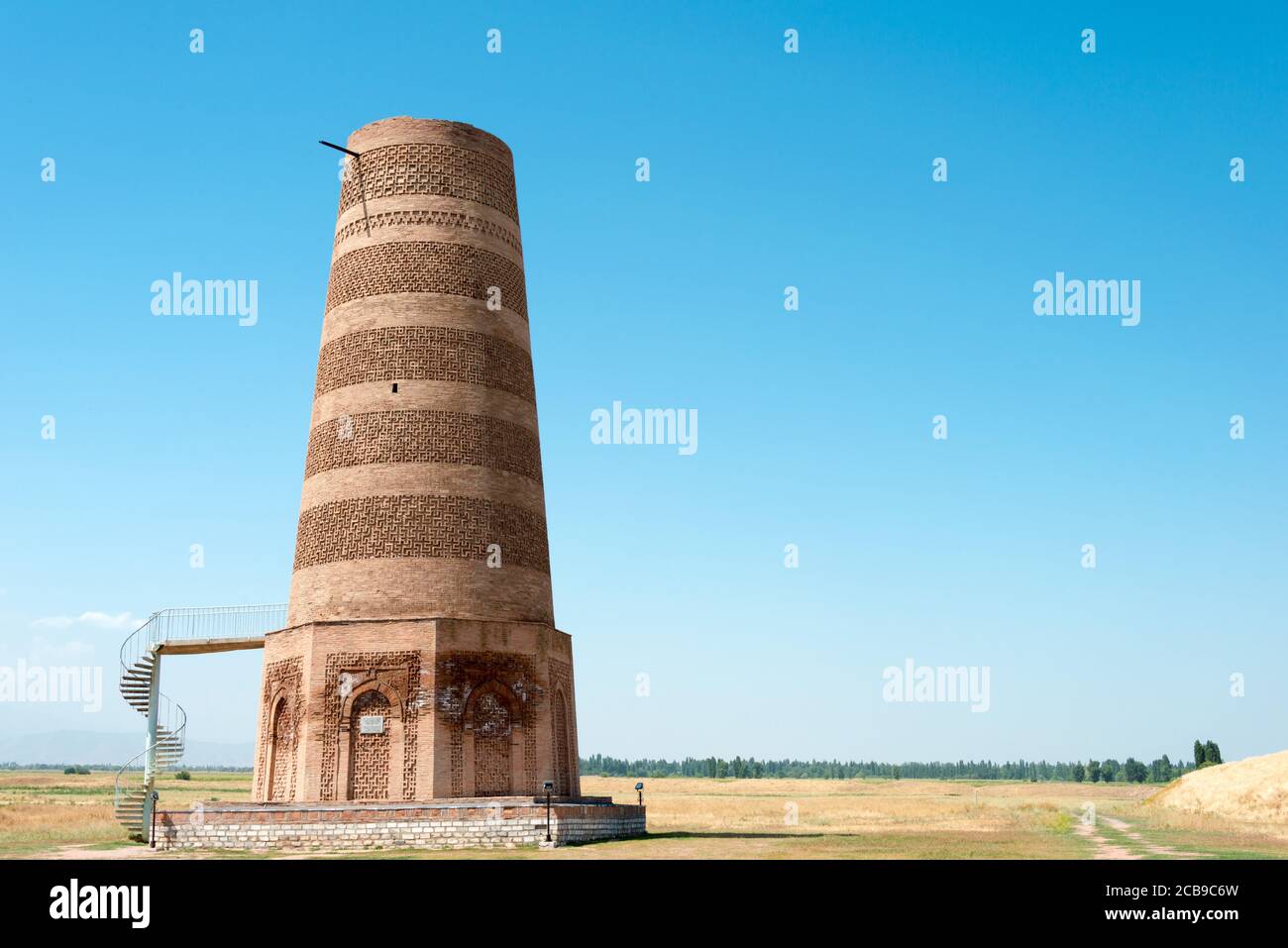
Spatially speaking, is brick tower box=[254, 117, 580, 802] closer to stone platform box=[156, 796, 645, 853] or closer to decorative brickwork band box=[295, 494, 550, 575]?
decorative brickwork band box=[295, 494, 550, 575]

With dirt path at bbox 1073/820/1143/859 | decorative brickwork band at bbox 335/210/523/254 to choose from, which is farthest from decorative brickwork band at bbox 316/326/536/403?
dirt path at bbox 1073/820/1143/859

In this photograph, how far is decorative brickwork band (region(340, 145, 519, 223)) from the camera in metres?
32.1

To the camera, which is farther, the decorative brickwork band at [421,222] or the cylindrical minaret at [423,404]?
the decorative brickwork band at [421,222]

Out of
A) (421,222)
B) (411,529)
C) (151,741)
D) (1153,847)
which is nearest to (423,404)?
(411,529)

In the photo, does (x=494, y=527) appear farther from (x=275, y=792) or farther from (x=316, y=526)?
(x=275, y=792)

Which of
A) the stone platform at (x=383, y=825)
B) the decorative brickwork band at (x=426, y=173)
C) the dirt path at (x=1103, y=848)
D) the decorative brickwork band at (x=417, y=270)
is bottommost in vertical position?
the dirt path at (x=1103, y=848)

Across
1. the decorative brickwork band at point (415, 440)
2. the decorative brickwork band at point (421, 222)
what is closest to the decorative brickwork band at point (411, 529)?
the decorative brickwork band at point (415, 440)

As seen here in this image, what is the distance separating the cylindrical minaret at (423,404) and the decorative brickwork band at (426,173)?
4 centimetres

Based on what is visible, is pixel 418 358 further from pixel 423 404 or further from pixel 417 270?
pixel 417 270

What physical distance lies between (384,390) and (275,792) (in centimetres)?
988

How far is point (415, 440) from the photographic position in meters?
30.3

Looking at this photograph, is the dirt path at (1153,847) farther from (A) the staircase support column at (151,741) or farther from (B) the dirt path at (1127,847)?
(A) the staircase support column at (151,741)

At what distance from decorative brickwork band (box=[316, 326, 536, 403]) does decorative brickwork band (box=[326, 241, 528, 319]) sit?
1.09m

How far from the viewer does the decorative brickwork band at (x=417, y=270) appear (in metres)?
31.5
